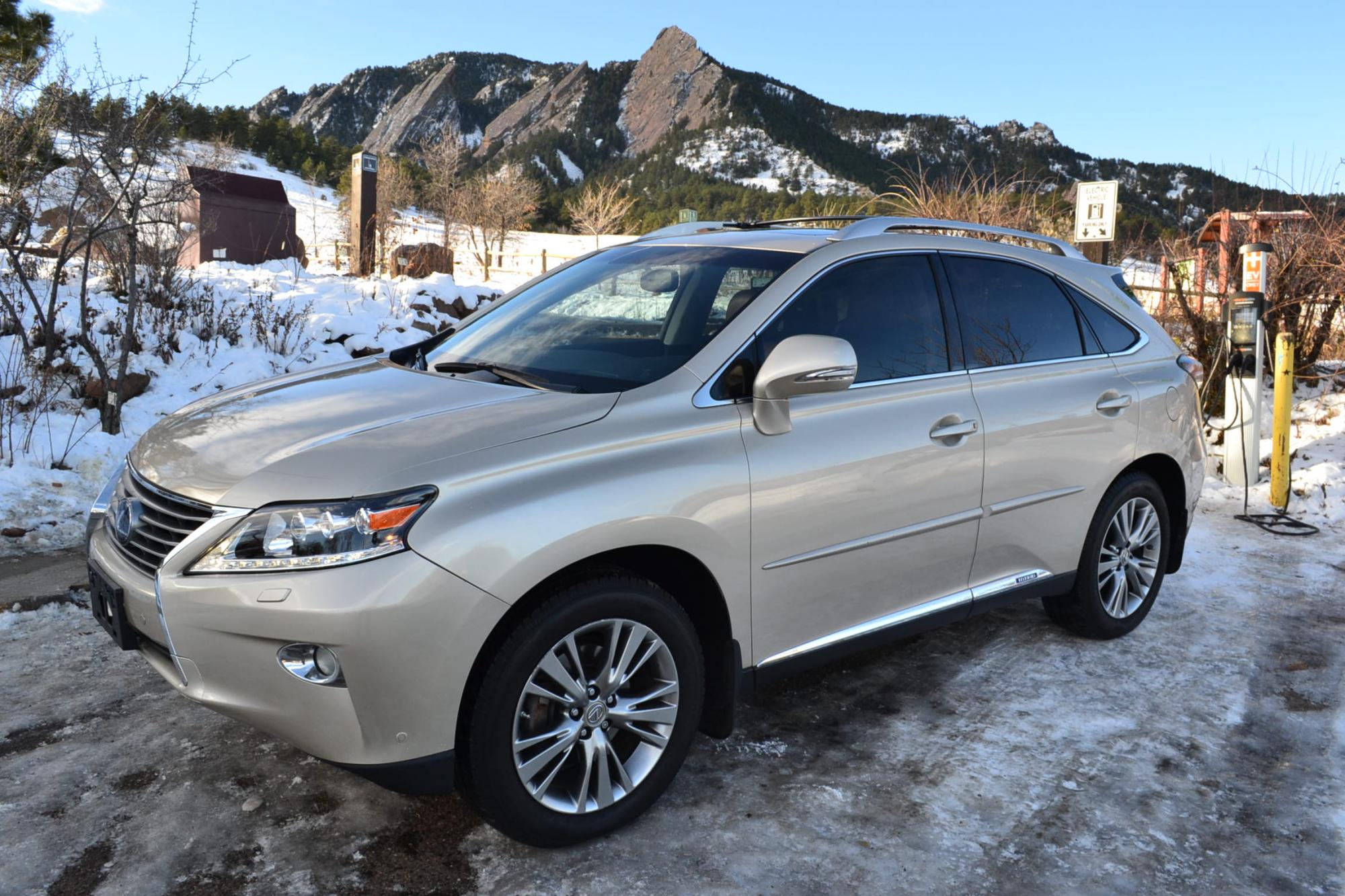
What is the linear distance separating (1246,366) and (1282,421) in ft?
1.93

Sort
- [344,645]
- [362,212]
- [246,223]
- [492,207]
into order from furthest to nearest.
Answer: [492,207]
[246,223]
[362,212]
[344,645]

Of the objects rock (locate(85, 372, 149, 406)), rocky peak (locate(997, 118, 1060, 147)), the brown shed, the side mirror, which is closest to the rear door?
the side mirror

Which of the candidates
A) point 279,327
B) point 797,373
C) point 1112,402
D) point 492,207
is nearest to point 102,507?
point 797,373

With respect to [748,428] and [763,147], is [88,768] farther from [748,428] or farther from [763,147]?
[763,147]

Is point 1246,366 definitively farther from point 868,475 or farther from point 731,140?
point 731,140

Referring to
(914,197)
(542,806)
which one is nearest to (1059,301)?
(542,806)

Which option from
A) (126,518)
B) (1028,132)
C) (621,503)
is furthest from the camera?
(1028,132)

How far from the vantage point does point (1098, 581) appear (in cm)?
436

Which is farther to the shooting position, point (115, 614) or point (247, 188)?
point (247, 188)

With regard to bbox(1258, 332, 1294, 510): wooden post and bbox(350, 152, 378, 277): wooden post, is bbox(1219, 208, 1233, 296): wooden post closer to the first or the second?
bbox(1258, 332, 1294, 510): wooden post

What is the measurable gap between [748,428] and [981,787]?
1.40 metres

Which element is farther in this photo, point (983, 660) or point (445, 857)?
point (983, 660)

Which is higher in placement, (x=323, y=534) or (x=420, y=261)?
(x=420, y=261)

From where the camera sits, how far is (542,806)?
8.77ft
